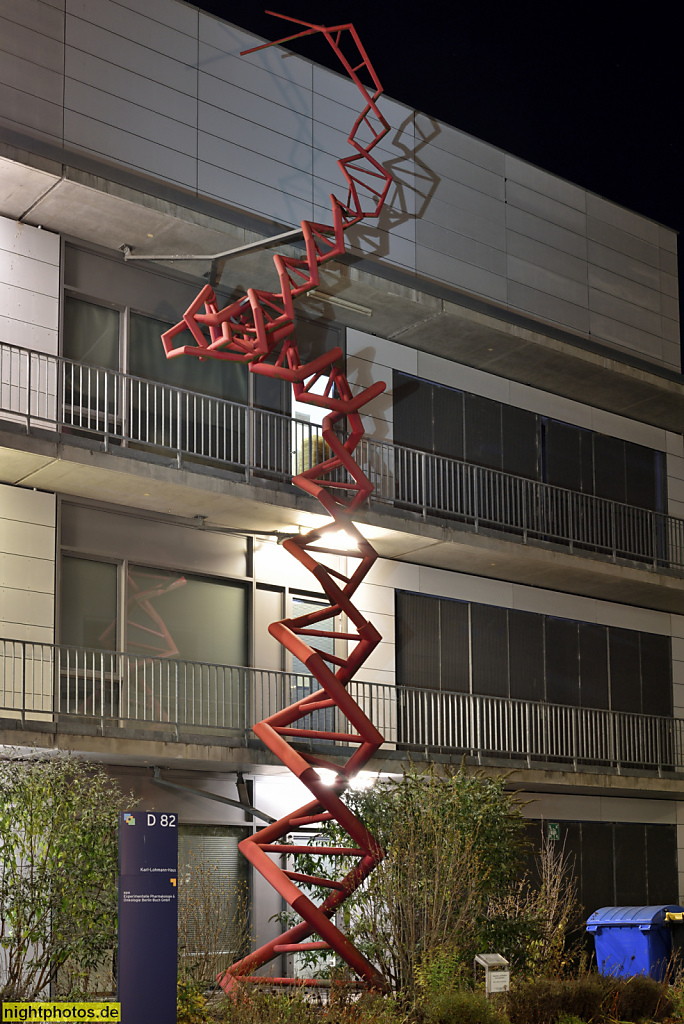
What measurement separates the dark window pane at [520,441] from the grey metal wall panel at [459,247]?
2.90m

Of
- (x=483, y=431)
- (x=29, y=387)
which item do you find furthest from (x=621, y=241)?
(x=29, y=387)

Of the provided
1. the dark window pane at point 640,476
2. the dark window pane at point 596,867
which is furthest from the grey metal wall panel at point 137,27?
the dark window pane at point 596,867

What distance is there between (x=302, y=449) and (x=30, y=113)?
257 inches

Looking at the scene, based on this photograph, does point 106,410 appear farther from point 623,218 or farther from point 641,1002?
point 623,218

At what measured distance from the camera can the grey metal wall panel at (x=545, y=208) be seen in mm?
24625

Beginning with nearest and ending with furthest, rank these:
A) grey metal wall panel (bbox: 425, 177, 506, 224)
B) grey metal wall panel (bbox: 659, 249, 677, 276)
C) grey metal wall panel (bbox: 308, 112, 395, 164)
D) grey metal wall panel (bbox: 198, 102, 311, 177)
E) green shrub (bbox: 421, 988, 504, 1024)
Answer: green shrub (bbox: 421, 988, 504, 1024) < grey metal wall panel (bbox: 198, 102, 311, 177) < grey metal wall panel (bbox: 308, 112, 395, 164) < grey metal wall panel (bbox: 425, 177, 506, 224) < grey metal wall panel (bbox: 659, 249, 677, 276)

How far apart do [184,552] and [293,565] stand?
214cm

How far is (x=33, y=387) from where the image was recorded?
17.0 metres

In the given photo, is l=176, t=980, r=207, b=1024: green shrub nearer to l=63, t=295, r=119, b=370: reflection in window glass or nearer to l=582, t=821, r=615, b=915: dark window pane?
l=63, t=295, r=119, b=370: reflection in window glass

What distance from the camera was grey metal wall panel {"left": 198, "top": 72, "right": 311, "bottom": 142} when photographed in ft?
64.5

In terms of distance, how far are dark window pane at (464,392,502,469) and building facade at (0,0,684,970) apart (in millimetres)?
64

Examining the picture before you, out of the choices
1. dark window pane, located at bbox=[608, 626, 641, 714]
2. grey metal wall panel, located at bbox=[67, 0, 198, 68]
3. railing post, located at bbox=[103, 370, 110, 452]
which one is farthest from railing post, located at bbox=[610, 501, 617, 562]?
grey metal wall panel, located at bbox=[67, 0, 198, 68]

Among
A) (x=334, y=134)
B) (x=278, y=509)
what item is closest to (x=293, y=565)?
(x=278, y=509)

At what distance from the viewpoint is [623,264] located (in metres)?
26.8
